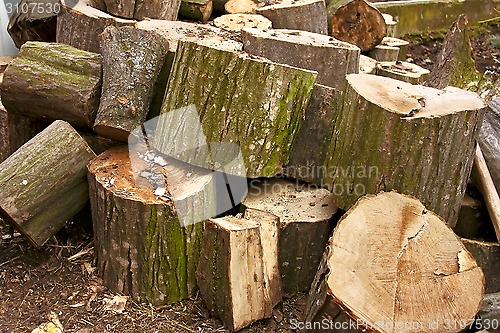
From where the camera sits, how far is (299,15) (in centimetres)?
376

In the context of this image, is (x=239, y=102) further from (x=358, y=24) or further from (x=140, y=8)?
(x=358, y=24)

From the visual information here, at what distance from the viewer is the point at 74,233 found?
3.09m

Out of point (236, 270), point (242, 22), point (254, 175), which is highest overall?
point (242, 22)

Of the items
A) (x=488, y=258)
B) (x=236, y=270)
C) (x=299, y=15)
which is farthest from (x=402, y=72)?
(x=236, y=270)

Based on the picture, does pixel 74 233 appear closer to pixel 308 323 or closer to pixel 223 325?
pixel 223 325

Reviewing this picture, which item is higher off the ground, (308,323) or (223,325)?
(308,323)

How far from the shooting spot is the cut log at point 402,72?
153 inches

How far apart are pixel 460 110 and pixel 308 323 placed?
3.56ft

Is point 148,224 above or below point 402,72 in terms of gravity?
below

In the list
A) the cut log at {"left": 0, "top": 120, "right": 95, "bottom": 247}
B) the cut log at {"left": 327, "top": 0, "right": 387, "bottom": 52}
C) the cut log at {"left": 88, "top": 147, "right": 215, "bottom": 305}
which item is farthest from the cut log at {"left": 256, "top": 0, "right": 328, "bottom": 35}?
the cut log at {"left": 0, "top": 120, "right": 95, "bottom": 247}

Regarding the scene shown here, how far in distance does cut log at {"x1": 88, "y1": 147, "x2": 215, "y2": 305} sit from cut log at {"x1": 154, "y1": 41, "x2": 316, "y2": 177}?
142 millimetres

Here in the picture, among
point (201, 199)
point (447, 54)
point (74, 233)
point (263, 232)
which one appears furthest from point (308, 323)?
point (447, 54)

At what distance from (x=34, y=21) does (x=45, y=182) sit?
1.42m

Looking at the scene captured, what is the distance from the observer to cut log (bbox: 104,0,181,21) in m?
3.37
